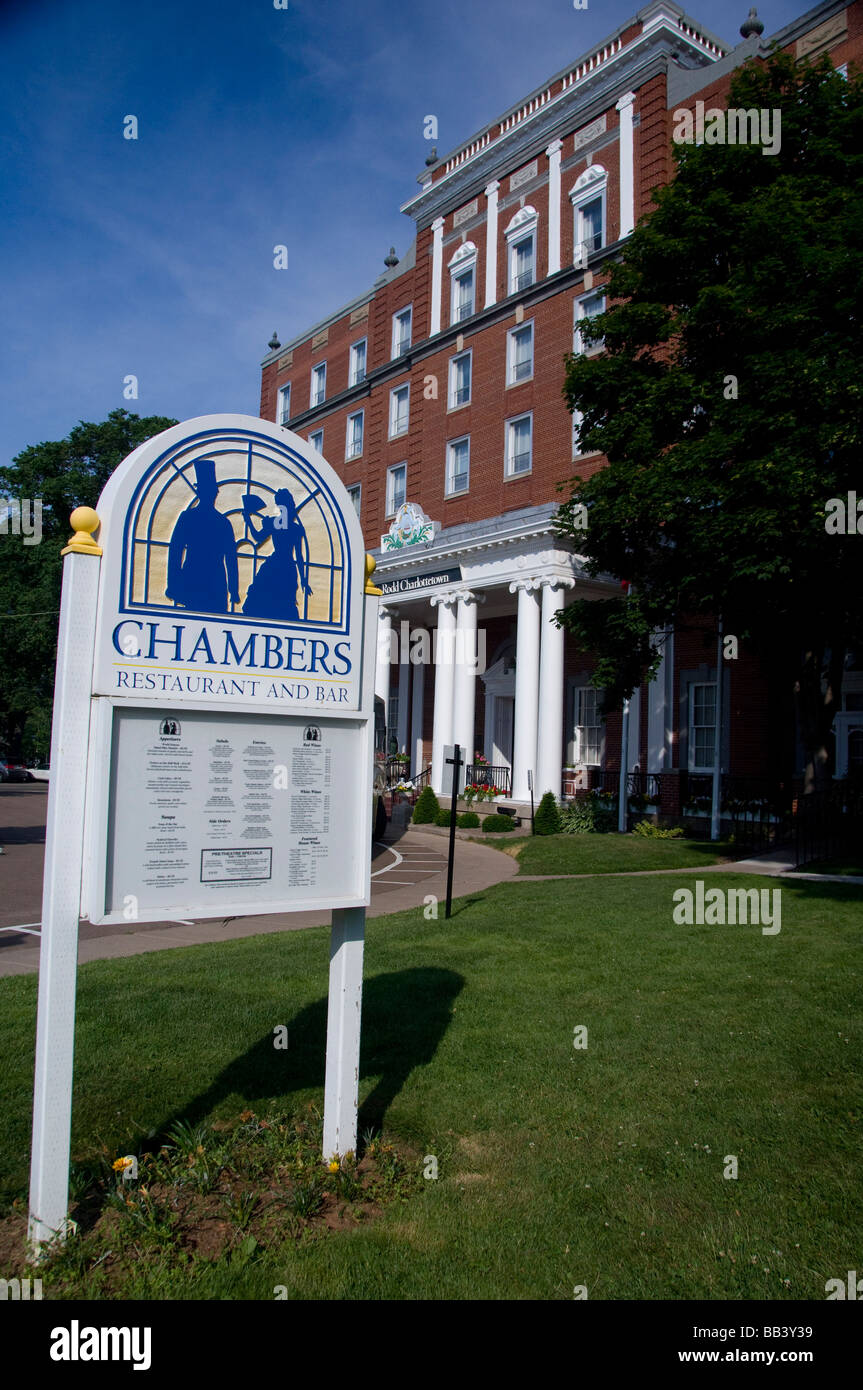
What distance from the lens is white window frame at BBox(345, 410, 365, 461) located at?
36.6 m

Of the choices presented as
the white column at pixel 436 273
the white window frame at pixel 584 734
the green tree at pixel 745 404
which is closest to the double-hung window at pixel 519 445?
the white column at pixel 436 273

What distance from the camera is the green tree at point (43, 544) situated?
45906 mm

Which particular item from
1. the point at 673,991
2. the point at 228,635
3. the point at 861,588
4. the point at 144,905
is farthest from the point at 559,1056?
the point at 861,588

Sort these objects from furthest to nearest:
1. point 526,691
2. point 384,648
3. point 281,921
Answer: point 384,648 → point 526,691 → point 281,921

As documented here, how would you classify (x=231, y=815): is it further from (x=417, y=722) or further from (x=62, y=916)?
(x=417, y=722)

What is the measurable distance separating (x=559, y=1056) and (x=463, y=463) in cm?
2667

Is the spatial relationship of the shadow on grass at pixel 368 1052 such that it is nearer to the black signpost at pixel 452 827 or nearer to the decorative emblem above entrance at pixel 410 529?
the black signpost at pixel 452 827

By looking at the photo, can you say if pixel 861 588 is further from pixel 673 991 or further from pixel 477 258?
pixel 477 258

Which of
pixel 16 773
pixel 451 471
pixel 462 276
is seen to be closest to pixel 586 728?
pixel 451 471

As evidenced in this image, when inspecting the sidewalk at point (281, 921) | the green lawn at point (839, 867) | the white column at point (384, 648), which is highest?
the white column at point (384, 648)

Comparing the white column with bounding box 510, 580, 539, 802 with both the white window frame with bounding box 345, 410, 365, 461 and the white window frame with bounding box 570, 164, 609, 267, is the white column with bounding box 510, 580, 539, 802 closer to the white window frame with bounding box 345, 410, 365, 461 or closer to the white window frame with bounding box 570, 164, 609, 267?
the white window frame with bounding box 570, 164, 609, 267

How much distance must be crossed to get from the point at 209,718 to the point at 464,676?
2243 centimetres

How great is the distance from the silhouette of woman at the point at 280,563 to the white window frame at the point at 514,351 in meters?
25.5

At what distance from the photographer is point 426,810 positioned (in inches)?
1006
